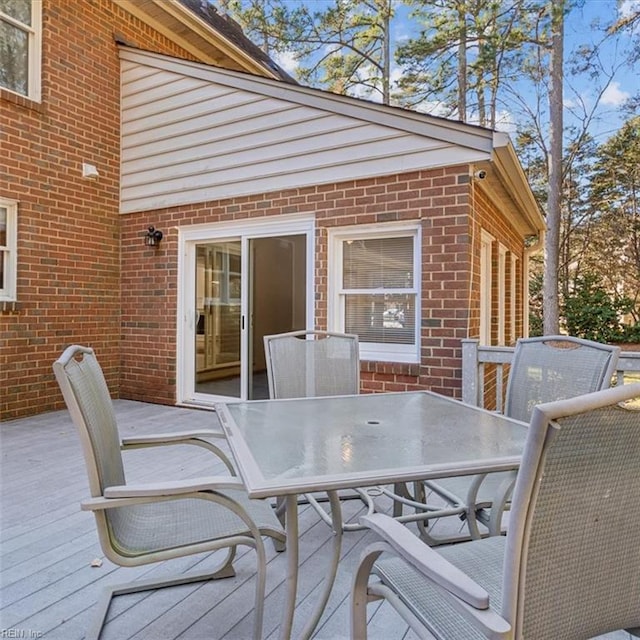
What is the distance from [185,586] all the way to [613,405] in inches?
72.8

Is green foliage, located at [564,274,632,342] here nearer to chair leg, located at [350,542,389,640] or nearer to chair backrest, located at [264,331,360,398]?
chair backrest, located at [264,331,360,398]

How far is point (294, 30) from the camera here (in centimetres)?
1232

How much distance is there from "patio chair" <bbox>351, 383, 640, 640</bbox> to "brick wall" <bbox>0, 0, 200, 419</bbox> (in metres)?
5.29

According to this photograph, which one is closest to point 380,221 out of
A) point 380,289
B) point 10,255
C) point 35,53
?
point 380,289

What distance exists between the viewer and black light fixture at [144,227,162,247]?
18.8 feet

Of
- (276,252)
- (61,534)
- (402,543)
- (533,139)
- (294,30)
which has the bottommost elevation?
(61,534)

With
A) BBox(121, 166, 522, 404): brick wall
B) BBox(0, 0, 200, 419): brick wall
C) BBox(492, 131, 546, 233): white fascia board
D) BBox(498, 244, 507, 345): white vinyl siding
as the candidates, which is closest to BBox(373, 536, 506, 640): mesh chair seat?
BBox(121, 166, 522, 404): brick wall

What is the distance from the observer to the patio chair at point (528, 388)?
Result: 78.0 inches

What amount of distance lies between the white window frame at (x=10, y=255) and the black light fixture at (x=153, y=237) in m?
1.38

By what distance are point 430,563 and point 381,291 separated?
11.7ft

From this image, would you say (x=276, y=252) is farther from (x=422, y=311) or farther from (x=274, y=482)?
(x=274, y=482)

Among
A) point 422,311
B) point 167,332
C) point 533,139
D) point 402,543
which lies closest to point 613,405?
point 402,543

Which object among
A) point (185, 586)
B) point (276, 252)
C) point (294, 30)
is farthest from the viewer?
point (294, 30)

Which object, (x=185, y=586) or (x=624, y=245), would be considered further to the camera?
(x=624, y=245)
